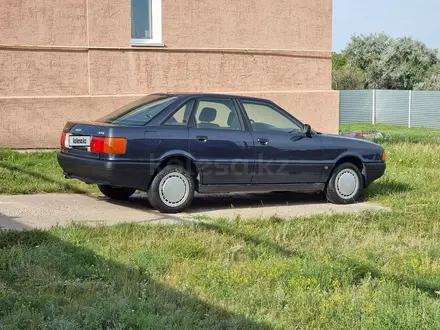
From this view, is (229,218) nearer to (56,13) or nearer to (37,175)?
(37,175)

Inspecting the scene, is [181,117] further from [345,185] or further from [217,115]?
[345,185]

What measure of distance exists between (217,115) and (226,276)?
154 inches

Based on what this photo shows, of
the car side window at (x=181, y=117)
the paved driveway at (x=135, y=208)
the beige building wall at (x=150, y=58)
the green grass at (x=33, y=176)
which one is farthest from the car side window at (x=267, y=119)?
the beige building wall at (x=150, y=58)

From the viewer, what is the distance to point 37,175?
12.0 m

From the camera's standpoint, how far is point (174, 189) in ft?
31.5

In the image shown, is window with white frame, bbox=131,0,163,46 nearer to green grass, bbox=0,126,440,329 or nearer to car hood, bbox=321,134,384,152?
car hood, bbox=321,134,384,152

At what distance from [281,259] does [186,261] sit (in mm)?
920

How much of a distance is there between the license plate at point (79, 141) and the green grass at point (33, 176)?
5.17ft

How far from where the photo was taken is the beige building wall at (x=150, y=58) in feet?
47.6

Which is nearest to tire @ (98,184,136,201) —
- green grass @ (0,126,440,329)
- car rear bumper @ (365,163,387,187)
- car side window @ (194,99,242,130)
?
car side window @ (194,99,242,130)

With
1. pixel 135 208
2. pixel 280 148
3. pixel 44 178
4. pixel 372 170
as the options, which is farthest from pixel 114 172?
pixel 372 170

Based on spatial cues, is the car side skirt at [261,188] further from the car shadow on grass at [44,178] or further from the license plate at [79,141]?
the car shadow on grass at [44,178]

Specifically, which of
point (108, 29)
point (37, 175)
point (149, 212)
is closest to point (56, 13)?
point (108, 29)

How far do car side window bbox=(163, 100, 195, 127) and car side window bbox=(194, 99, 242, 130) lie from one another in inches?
4.4
